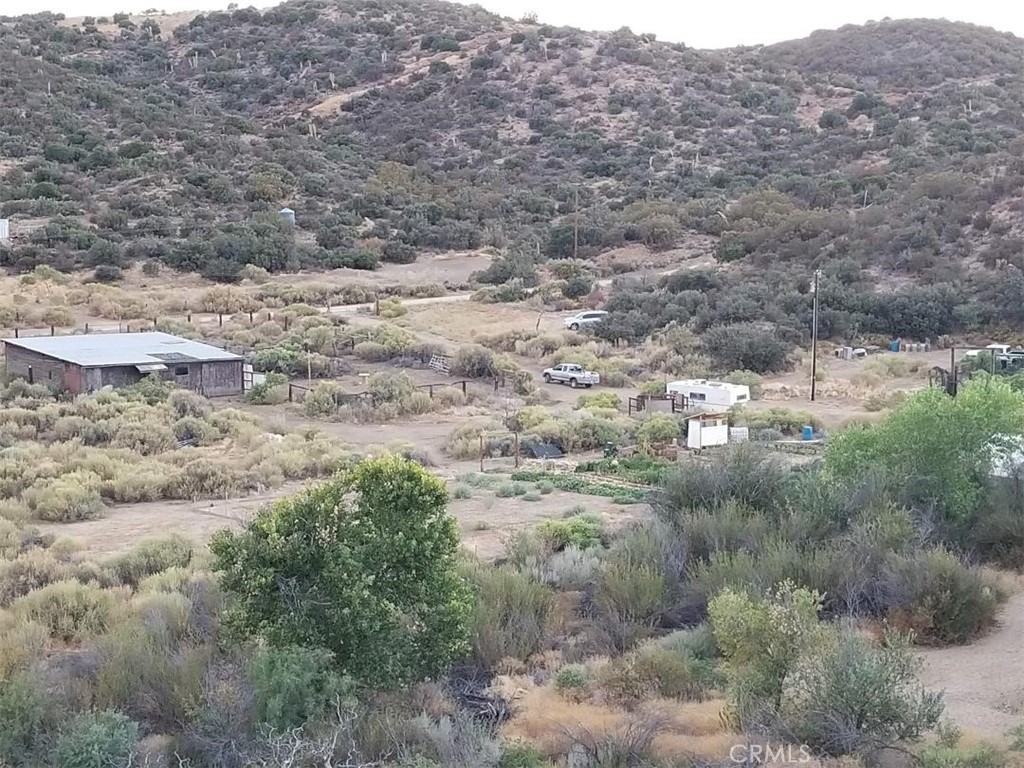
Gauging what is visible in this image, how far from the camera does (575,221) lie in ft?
238

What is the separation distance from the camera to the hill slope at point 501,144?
60.3 meters

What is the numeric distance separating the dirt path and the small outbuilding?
26.7 m

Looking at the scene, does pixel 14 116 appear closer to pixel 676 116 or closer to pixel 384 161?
pixel 384 161

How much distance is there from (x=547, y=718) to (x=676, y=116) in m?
83.3

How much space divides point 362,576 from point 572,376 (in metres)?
28.5

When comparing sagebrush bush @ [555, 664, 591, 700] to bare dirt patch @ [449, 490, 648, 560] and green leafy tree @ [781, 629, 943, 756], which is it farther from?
bare dirt patch @ [449, 490, 648, 560]

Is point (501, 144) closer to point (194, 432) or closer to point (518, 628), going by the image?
point (194, 432)

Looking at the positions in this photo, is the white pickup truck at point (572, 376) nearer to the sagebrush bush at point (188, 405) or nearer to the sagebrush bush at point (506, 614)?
the sagebrush bush at point (188, 405)

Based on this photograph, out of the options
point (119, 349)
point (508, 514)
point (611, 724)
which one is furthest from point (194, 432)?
point (611, 724)

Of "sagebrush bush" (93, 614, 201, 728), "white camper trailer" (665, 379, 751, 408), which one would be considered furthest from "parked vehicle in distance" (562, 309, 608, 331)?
"sagebrush bush" (93, 614, 201, 728)

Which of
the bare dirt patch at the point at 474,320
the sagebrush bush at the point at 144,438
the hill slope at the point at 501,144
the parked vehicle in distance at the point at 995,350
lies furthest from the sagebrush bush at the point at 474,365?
the parked vehicle in distance at the point at 995,350

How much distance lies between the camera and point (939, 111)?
278 feet

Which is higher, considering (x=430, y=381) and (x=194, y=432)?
(x=430, y=381)

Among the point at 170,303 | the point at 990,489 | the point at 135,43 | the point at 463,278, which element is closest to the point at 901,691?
the point at 990,489
